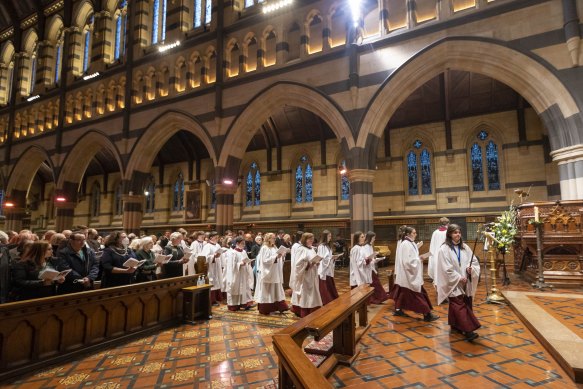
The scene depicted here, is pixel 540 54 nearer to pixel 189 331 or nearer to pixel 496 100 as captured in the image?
pixel 496 100

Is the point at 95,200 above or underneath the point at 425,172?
underneath

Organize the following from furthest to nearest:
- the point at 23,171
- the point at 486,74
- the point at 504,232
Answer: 1. the point at 23,171
2. the point at 486,74
3. the point at 504,232

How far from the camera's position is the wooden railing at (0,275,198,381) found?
158 inches

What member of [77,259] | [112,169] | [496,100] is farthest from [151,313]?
[112,169]

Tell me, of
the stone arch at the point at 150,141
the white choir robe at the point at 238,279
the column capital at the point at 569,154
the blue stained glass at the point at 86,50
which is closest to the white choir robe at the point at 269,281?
the white choir robe at the point at 238,279

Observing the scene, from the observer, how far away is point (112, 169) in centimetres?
2342

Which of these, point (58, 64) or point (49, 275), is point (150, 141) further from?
point (49, 275)

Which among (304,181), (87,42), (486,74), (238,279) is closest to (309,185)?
(304,181)

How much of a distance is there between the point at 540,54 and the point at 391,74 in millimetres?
3836

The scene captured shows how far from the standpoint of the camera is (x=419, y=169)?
15.2m

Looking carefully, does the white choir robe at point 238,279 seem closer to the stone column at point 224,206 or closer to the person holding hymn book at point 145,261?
the person holding hymn book at point 145,261

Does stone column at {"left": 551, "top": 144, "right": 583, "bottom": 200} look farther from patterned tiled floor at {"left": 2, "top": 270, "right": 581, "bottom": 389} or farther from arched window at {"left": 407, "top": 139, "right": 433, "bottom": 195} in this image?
arched window at {"left": 407, "top": 139, "right": 433, "bottom": 195}

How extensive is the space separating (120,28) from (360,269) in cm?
1893

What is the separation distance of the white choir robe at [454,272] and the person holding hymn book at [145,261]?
4.72 metres
